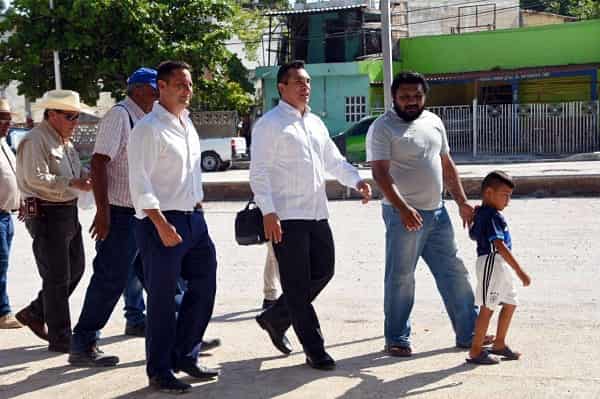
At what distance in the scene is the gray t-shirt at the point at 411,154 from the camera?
5707mm

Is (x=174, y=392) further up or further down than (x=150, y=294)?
further down

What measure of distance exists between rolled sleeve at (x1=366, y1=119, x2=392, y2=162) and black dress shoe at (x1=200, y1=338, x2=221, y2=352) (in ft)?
5.78

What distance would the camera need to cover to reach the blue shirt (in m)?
5.49

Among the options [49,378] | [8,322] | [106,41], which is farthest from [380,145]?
[106,41]

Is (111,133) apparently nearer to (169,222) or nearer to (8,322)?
(169,222)

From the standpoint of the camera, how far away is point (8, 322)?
7160mm

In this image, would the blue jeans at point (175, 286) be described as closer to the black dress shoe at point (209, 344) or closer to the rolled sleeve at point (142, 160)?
the rolled sleeve at point (142, 160)

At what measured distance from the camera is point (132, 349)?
6.40 metres

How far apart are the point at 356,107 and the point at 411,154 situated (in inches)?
1203

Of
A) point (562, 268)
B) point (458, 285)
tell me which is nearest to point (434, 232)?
point (458, 285)

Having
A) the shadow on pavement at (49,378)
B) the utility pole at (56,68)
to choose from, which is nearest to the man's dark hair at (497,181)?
the shadow on pavement at (49,378)

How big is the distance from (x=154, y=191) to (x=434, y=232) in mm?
1916

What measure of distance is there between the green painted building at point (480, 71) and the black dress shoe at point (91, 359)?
29.2 meters

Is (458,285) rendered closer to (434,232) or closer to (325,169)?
(434,232)
